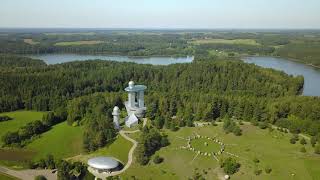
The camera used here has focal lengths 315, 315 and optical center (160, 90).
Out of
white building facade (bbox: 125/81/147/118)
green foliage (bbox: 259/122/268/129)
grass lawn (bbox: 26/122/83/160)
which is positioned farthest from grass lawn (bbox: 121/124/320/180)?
grass lawn (bbox: 26/122/83/160)

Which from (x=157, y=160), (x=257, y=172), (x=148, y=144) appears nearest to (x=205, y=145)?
(x=157, y=160)

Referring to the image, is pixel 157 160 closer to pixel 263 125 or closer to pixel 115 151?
pixel 115 151

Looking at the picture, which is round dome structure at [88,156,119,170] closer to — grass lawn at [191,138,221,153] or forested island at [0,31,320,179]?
forested island at [0,31,320,179]

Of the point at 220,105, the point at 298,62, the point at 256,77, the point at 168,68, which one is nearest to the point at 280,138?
the point at 220,105

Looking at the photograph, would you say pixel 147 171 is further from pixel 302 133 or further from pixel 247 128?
pixel 302 133

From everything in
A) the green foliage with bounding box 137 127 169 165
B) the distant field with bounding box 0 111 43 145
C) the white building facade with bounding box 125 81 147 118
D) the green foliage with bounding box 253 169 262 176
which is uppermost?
the white building facade with bounding box 125 81 147 118

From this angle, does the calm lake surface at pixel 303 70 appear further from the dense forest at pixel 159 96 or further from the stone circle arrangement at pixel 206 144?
the stone circle arrangement at pixel 206 144
